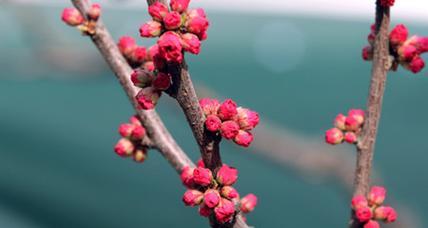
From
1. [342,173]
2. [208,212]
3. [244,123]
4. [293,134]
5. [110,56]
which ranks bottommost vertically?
[208,212]

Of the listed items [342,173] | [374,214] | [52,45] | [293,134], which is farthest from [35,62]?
[374,214]

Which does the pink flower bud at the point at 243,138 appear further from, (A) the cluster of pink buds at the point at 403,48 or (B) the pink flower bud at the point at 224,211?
(A) the cluster of pink buds at the point at 403,48

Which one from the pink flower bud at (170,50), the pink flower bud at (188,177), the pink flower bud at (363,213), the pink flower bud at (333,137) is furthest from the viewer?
the pink flower bud at (333,137)

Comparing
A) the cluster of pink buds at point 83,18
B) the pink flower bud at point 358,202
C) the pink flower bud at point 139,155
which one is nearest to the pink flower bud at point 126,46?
the cluster of pink buds at point 83,18

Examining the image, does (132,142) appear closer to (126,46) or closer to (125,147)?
(125,147)

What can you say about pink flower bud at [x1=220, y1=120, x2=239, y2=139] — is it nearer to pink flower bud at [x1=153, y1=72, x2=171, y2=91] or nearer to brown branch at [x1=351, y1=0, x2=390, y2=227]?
pink flower bud at [x1=153, y1=72, x2=171, y2=91]

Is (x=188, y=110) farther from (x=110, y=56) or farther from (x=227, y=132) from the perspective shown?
(x=110, y=56)
